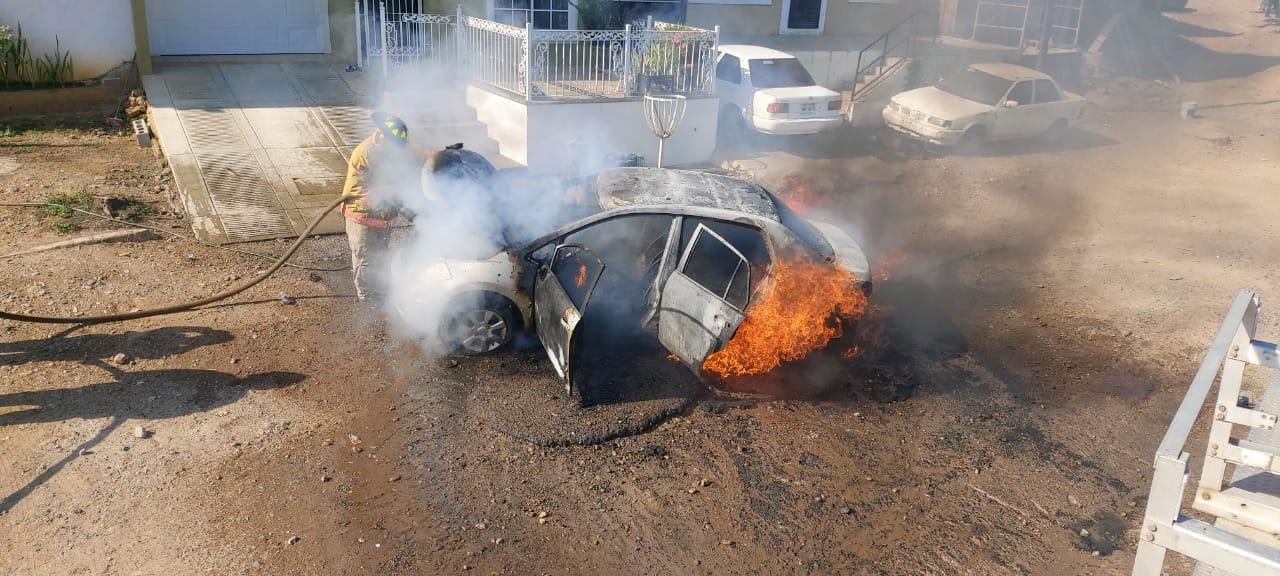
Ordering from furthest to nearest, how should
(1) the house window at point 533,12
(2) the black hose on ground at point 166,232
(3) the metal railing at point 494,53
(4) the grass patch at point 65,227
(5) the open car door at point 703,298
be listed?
(1) the house window at point 533,12 < (3) the metal railing at point 494,53 < (4) the grass patch at point 65,227 < (2) the black hose on ground at point 166,232 < (5) the open car door at point 703,298

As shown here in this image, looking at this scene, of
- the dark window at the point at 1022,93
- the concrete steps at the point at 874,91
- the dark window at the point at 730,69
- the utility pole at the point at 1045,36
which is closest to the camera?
the dark window at the point at 730,69

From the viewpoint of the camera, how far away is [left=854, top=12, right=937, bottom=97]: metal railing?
18.9 metres

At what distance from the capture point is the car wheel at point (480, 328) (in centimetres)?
689

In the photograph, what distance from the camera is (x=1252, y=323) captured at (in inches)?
142

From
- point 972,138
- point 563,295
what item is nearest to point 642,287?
point 563,295

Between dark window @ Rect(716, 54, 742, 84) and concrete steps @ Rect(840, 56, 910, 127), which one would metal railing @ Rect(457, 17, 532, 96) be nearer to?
dark window @ Rect(716, 54, 742, 84)

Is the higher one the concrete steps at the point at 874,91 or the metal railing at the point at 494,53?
the metal railing at the point at 494,53

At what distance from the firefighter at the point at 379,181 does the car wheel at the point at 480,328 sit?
1293 mm

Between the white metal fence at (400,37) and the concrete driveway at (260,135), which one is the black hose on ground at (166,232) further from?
the white metal fence at (400,37)

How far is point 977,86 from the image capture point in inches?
606

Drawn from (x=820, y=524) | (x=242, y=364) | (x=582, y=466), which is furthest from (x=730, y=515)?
(x=242, y=364)

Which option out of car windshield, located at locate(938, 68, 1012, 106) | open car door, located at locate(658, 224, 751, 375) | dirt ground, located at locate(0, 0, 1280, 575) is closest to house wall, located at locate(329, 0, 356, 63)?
dirt ground, located at locate(0, 0, 1280, 575)

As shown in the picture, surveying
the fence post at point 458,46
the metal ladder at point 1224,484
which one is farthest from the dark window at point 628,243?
the fence post at point 458,46

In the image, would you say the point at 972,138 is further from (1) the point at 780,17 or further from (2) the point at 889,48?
(2) the point at 889,48
